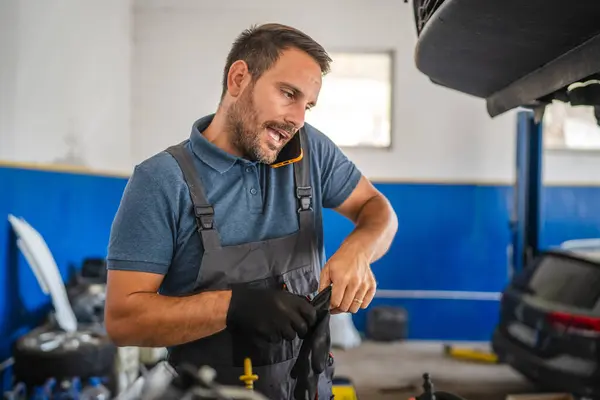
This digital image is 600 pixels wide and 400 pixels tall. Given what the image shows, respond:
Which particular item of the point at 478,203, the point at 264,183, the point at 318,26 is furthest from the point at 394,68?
the point at 264,183

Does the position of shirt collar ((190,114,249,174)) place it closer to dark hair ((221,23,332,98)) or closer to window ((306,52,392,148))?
dark hair ((221,23,332,98))

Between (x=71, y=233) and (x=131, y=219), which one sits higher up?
(x=131, y=219)

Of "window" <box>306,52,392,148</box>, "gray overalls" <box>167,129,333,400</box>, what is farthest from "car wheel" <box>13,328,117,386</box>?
"window" <box>306,52,392,148</box>

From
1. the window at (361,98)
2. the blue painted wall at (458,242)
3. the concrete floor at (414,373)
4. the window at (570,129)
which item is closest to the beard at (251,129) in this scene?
the concrete floor at (414,373)

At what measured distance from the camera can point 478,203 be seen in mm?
3908

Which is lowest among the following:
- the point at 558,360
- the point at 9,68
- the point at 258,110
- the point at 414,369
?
the point at 414,369

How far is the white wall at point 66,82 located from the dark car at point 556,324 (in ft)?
7.31

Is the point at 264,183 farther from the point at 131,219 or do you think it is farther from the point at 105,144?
the point at 105,144

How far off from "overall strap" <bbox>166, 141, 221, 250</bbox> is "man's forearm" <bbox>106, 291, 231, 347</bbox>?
0.10 meters

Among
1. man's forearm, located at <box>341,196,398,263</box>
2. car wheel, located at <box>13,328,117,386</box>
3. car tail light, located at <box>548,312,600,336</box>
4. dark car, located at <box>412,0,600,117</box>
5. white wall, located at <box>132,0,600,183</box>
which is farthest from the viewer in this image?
white wall, located at <box>132,0,600,183</box>

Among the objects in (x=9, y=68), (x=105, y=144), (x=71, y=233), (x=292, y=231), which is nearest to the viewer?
(x=292, y=231)

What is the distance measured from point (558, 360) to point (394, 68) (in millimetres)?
2289

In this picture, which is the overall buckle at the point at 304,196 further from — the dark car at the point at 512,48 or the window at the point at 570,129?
the window at the point at 570,129

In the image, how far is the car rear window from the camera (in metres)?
2.30
